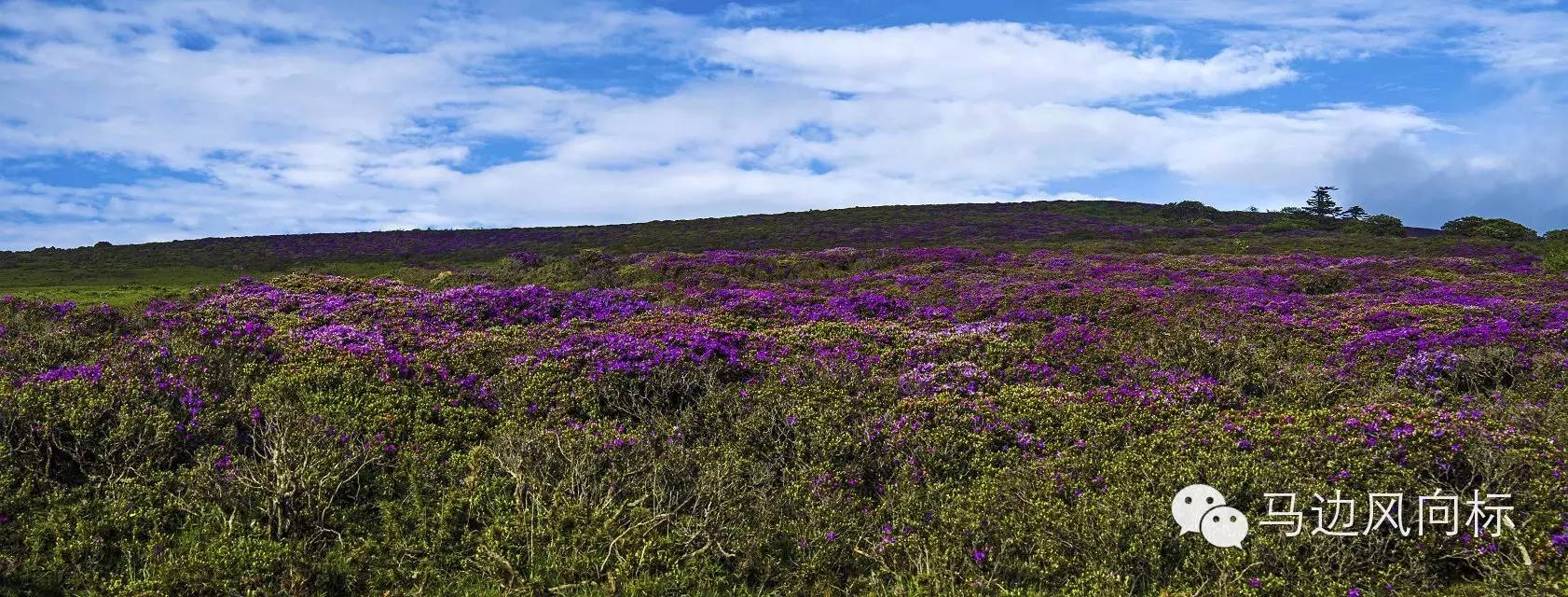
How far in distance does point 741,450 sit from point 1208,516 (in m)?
5.43

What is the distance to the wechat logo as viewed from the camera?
690 centimetres

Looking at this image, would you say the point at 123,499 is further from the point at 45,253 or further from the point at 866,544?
the point at 45,253

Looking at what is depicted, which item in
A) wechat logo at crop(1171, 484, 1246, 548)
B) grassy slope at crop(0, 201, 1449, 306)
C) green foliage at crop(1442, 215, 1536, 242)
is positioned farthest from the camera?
green foliage at crop(1442, 215, 1536, 242)

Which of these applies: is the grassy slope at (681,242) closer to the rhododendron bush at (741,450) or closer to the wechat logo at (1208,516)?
the rhododendron bush at (741,450)

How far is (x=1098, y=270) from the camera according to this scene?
107 ft

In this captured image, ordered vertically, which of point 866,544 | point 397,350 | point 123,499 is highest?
point 397,350

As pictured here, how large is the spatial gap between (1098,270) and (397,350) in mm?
28587

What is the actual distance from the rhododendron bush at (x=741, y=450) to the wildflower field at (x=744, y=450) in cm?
5

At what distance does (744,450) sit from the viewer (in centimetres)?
1002

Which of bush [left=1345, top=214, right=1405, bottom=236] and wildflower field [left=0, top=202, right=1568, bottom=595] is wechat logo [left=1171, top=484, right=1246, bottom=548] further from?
bush [left=1345, top=214, right=1405, bottom=236]

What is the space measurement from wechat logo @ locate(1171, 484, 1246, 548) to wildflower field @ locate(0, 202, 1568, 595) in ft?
0.55

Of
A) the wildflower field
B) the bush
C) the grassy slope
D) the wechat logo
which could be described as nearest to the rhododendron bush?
the wildflower field

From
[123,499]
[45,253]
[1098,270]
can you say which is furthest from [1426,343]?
[45,253]

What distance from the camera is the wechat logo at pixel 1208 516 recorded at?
6.90 meters
